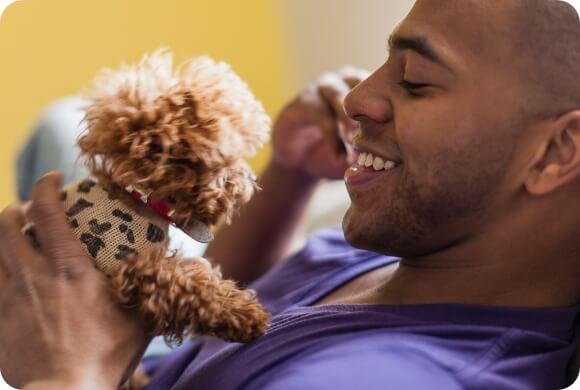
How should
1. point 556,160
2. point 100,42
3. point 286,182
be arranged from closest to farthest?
1. point 556,160
2. point 286,182
3. point 100,42

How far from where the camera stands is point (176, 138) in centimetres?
94

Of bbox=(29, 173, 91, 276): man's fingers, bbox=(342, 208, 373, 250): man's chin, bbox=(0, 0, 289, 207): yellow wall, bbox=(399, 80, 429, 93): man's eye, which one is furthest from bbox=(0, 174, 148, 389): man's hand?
bbox=(0, 0, 289, 207): yellow wall

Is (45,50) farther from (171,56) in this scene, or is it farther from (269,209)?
(171,56)

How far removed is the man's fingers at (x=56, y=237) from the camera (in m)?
0.93

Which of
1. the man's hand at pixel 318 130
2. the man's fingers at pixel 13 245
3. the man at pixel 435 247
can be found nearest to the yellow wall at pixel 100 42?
the man's hand at pixel 318 130

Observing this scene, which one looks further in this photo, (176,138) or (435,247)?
(435,247)

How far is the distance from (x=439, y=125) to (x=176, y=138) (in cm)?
35

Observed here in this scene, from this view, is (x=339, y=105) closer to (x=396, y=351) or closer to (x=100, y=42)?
(x=396, y=351)

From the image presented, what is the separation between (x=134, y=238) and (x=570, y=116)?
58 cm

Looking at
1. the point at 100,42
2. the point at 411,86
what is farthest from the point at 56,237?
the point at 100,42

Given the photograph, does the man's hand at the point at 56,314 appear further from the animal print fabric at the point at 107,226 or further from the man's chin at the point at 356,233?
the man's chin at the point at 356,233

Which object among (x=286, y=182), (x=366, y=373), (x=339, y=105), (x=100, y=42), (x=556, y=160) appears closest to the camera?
(x=366, y=373)

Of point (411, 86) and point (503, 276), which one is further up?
point (411, 86)

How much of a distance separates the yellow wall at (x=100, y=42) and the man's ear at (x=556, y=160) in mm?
1274
